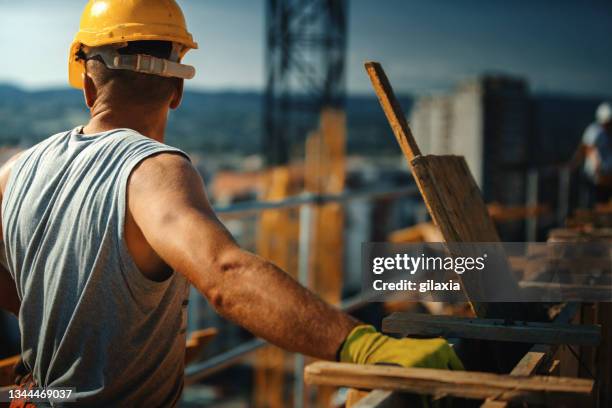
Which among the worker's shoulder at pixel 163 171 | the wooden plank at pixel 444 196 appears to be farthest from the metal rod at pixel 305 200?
the worker's shoulder at pixel 163 171

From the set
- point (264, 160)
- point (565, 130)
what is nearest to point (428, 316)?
point (565, 130)

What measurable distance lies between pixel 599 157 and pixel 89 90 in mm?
8810

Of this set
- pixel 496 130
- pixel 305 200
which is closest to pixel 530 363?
pixel 305 200

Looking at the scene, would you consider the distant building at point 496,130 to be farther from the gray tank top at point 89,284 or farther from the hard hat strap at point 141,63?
the gray tank top at point 89,284

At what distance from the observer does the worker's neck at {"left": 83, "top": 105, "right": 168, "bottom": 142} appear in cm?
194

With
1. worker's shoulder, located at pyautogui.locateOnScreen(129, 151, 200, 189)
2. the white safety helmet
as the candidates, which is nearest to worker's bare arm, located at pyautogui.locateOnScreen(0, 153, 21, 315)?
worker's shoulder, located at pyautogui.locateOnScreen(129, 151, 200, 189)

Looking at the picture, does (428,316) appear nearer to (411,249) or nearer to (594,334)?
(594,334)

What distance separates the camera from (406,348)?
1.39m

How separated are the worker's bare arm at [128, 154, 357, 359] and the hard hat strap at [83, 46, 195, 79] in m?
0.50

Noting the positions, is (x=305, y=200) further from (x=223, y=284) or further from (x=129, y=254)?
(x=223, y=284)

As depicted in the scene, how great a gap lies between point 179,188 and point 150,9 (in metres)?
0.66

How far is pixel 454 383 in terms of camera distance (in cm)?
130

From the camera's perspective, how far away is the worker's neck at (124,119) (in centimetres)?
194

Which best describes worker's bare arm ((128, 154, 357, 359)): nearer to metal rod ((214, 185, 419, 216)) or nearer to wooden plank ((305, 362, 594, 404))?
wooden plank ((305, 362, 594, 404))
